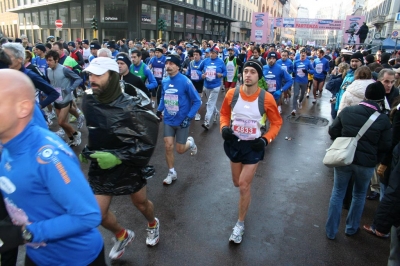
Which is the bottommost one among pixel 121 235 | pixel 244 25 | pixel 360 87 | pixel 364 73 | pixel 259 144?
pixel 121 235

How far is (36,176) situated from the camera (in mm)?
1455

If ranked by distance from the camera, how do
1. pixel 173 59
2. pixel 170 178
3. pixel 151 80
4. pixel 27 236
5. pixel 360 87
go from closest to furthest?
1. pixel 27 236
2. pixel 360 87
3. pixel 173 59
4. pixel 170 178
5. pixel 151 80

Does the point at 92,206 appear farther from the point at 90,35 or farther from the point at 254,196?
the point at 90,35

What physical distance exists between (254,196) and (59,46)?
703cm

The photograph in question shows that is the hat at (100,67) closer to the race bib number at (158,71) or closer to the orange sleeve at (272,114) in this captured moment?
the orange sleeve at (272,114)

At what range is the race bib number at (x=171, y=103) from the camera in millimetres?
5059

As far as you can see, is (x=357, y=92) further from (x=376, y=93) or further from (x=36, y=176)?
(x=36, y=176)

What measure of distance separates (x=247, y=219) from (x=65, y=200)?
3.18 m

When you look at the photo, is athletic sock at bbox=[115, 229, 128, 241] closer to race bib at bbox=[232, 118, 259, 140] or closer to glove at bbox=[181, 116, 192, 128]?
race bib at bbox=[232, 118, 259, 140]

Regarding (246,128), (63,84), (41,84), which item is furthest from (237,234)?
(63,84)

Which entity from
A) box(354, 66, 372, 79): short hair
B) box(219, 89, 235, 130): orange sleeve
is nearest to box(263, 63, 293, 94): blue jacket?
box(354, 66, 372, 79): short hair

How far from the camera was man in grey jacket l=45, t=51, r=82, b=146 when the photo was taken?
634 cm

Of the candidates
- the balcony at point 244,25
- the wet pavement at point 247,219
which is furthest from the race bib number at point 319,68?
the balcony at point 244,25

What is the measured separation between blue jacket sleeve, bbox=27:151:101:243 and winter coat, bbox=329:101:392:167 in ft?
9.86
